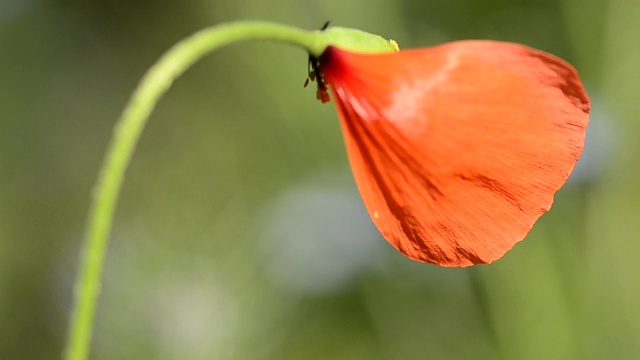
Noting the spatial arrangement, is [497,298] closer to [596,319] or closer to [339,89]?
[596,319]

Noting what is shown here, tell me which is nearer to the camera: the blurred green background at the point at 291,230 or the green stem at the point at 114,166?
the green stem at the point at 114,166

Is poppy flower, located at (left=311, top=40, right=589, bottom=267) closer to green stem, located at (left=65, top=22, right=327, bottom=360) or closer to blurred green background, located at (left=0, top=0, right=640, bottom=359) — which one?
green stem, located at (left=65, top=22, right=327, bottom=360)

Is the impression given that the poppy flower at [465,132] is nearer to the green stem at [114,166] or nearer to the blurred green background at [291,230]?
the green stem at [114,166]

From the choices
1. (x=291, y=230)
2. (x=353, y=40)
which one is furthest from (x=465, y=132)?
(x=291, y=230)

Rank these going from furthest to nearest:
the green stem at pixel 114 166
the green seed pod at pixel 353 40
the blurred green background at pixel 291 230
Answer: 1. the blurred green background at pixel 291 230
2. the green seed pod at pixel 353 40
3. the green stem at pixel 114 166

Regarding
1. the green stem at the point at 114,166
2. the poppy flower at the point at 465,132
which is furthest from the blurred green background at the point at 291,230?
the green stem at the point at 114,166

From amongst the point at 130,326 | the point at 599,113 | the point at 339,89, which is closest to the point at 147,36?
the point at 130,326

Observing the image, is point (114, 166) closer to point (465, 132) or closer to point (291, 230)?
point (465, 132)
